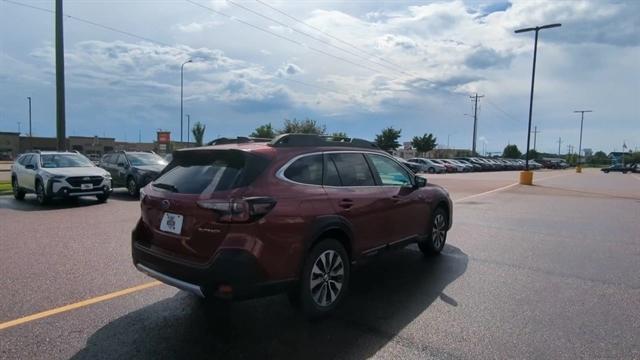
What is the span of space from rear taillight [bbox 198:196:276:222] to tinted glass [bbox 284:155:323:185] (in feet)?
1.66

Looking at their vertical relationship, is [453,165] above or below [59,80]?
below

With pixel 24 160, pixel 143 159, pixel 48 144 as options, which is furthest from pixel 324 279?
pixel 48 144

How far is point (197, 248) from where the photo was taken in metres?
3.81

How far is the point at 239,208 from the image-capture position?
3699 mm

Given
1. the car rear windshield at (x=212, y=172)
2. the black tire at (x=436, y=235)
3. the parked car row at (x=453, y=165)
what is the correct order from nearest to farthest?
1. the car rear windshield at (x=212, y=172)
2. the black tire at (x=436, y=235)
3. the parked car row at (x=453, y=165)

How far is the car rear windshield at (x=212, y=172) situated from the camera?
12.9 feet

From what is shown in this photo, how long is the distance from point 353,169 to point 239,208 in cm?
175

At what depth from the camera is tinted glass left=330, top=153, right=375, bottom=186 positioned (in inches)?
192

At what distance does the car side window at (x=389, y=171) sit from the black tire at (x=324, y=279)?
133cm

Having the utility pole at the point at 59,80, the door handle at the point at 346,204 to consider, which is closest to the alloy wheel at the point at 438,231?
the door handle at the point at 346,204

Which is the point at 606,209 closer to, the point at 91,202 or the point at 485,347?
the point at 485,347

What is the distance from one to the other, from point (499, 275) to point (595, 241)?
3.77m

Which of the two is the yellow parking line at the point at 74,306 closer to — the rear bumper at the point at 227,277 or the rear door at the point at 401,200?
the rear bumper at the point at 227,277

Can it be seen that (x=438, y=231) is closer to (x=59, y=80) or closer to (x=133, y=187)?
(x=133, y=187)
